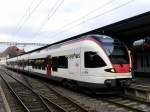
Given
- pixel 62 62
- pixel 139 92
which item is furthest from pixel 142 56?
pixel 139 92

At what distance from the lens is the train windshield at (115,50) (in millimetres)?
13797

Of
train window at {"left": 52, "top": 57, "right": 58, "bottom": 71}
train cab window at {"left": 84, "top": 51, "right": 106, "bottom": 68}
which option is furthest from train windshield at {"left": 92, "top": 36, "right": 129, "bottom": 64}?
train window at {"left": 52, "top": 57, "right": 58, "bottom": 71}

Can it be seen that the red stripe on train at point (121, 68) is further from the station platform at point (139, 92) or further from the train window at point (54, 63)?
the train window at point (54, 63)

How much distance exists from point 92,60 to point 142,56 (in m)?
13.2

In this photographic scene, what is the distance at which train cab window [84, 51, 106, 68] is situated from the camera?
13609 millimetres

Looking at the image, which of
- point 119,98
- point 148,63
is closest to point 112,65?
point 119,98

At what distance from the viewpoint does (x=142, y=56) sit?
26094 millimetres

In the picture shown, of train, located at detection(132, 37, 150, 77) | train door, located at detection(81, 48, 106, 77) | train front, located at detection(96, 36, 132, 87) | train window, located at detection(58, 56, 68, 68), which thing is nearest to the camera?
train front, located at detection(96, 36, 132, 87)

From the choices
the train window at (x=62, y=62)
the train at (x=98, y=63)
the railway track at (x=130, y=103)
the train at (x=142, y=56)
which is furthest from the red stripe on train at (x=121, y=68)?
the train at (x=142, y=56)

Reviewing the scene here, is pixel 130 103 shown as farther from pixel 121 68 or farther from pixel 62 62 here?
pixel 62 62

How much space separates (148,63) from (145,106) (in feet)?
44.5

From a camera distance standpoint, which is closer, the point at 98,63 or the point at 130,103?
the point at 130,103

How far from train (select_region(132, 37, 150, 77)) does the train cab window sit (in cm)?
1101

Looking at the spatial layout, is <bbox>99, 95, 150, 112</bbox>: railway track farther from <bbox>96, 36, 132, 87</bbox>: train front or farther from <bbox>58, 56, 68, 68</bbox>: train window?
<bbox>58, 56, 68, 68</bbox>: train window
